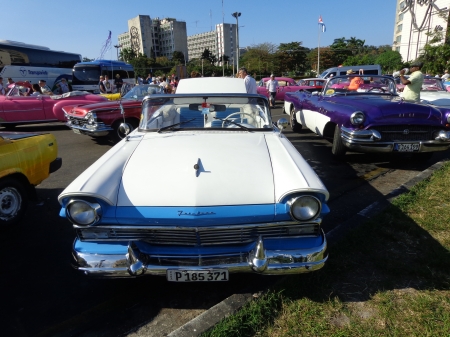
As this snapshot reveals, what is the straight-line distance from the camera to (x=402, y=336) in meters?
2.04

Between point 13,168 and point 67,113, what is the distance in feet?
16.0

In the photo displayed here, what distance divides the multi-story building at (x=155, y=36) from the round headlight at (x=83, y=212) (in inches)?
4145

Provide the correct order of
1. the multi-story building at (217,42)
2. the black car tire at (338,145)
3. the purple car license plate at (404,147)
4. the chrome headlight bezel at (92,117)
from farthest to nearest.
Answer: the multi-story building at (217,42)
the chrome headlight bezel at (92,117)
the black car tire at (338,145)
the purple car license plate at (404,147)

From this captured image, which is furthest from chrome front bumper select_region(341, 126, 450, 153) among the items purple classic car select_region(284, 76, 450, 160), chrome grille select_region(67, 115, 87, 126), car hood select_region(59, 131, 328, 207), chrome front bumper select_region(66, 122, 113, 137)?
chrome grille select_region(67, 115, 87, 126)

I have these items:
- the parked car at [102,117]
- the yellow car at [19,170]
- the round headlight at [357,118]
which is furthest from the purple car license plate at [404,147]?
Result: the parked car at [102,117]

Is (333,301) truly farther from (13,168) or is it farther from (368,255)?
(13,168)

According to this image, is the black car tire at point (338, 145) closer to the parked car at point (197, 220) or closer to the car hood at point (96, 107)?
the parked car at point (197, 220)

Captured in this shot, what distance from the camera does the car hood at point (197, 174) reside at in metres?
2.25

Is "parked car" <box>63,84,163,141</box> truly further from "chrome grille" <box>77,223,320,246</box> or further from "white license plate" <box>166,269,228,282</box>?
"white license plate" <box>166,269,228,282</box>

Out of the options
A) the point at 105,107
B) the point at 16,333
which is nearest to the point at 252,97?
the point at 16,333

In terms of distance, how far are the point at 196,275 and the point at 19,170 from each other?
273cm

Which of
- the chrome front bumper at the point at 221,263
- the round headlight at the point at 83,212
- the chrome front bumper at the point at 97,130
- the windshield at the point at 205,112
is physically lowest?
the chrome front bumper at the point at 221,263

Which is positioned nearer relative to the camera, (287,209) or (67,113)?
(287,209)

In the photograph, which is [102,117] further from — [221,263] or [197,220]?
[221,263]
